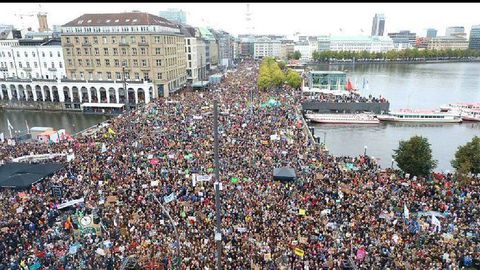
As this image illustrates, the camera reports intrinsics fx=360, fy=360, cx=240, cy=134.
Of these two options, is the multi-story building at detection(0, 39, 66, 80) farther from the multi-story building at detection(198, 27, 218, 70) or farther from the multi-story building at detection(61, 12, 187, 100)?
the multi-story building at detection(198, 27, 218, 70)

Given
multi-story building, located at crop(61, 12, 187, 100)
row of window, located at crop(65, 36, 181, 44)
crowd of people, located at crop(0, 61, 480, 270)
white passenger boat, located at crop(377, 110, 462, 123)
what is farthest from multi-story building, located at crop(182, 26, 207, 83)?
crowd of people, located at crop(0, 61, 480, 270)

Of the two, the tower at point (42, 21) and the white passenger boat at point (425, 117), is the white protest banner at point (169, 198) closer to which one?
the white passenger boat at point (425, 117)

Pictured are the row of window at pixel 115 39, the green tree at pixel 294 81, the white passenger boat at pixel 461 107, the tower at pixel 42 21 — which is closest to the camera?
the white passenger boat at pixel 461 107

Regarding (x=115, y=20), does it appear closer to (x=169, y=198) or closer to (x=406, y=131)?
(x=406, y=131)

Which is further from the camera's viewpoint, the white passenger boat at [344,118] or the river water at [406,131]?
the white passenger boat at [344,118]

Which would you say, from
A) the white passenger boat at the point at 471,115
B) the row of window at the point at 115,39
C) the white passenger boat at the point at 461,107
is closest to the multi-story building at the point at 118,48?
the row of window at the point at 115,39

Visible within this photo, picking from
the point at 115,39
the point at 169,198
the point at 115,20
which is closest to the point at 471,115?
the point at 169,198
